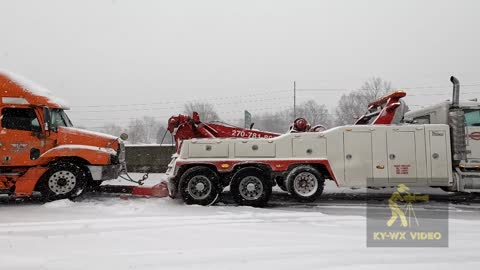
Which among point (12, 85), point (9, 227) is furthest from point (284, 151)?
point (12, 85)

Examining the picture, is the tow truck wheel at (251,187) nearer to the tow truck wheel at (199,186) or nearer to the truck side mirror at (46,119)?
the tow truck wheel at (199,186)

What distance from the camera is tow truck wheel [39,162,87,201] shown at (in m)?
9.33

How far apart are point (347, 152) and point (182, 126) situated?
14.5 ft

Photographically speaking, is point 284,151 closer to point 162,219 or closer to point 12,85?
point 162,219

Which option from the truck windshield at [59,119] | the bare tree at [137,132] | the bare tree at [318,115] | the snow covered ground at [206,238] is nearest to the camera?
the snow covered ground at [206,238]

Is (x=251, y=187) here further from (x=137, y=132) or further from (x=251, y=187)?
(x=137, y=132)

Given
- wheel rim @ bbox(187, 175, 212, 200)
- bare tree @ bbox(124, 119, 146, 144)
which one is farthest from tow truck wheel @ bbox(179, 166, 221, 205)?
bare tree @ bbox(124, 119, 146, 144)

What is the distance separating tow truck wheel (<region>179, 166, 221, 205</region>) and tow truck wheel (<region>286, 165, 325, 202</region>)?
73.8 inches

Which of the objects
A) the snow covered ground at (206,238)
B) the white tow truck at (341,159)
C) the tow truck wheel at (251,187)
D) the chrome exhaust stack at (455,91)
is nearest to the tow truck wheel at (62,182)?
the snow covered ground at (206,238)

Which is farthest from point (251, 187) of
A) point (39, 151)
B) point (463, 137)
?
point (39, 151)

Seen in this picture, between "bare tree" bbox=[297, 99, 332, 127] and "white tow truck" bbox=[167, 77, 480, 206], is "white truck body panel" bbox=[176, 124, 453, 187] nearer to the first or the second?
"white tow truck" bbox=[167, 77, 480, 206]

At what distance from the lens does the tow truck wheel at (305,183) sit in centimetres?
895

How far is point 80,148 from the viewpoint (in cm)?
955

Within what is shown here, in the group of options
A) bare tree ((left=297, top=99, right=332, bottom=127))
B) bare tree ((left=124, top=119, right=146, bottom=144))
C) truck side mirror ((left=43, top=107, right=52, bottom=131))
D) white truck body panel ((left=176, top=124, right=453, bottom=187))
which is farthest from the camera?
bare tree ((left=124, top=119, right=146, bottom=144))
